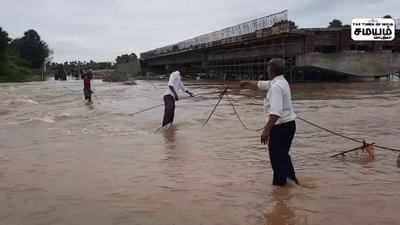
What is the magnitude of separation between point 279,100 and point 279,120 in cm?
30

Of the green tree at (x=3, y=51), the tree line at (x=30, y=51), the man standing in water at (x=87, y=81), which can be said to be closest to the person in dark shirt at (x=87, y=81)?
the man standing in water at (x=87, y=81)

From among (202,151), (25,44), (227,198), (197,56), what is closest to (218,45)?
(197,56)

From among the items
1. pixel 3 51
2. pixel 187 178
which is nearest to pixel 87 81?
pixel 187 178

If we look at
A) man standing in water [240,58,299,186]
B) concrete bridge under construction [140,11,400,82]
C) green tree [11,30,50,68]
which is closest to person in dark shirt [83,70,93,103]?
man standing in water [240,58,299,186]

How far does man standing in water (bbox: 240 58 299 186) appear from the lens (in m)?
4.94

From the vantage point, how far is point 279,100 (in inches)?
194

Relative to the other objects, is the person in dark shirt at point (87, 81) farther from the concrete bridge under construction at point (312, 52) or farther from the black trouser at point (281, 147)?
the concrete bridge under construction at point (312, 52)

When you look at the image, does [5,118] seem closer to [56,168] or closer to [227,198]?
[56,168]

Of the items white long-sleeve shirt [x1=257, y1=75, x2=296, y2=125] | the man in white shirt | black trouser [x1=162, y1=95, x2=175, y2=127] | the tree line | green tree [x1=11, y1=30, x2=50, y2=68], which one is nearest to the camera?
white long-sleeve shirt [x1=257, y1=75, x2=296, y2=125]

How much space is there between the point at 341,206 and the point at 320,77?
33.5m

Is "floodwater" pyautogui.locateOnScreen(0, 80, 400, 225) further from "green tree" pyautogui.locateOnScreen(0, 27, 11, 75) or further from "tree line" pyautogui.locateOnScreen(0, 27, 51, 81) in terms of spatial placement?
"tree line" pyautogui.locateOnScreen(0, 27, 51, 81)

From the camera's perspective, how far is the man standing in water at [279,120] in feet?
16.2

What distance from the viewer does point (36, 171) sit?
6.49 meters

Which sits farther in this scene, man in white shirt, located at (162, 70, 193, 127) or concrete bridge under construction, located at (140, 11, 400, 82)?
concrete bridge under construction, located at (140, 11, 400, 82)
